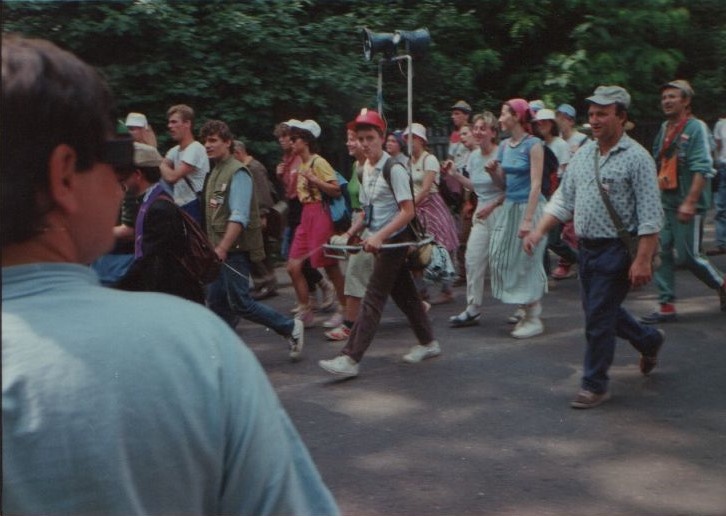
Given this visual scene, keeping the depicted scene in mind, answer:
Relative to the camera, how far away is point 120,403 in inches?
52.0

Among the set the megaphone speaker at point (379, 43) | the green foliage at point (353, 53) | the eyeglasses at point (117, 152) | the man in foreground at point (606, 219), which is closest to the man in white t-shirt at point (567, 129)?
the megaphone speaker at point (379, 43)

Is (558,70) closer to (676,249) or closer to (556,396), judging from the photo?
(676,249)

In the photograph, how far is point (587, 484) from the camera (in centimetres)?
479

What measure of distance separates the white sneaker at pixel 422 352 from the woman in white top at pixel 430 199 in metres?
2.01

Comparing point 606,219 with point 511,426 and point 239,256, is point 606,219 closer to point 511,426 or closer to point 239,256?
point 511,426

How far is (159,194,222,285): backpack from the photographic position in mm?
5230

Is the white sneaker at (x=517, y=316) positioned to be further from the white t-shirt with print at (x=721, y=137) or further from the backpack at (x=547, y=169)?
the white t-shirt with print at (x=721, y=137)

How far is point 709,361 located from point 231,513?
6139 mm

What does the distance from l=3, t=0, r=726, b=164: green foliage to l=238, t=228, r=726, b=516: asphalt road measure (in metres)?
5.65

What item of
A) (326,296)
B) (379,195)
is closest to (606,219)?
(379,195)

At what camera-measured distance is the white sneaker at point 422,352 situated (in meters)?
7.29

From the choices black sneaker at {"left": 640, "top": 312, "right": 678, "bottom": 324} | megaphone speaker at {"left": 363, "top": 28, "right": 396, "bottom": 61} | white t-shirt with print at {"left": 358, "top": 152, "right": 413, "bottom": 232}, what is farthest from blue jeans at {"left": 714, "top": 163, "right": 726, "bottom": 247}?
white t-shirt with print at {"left": 358, "top": 152, "right": 413, "bottom": 232}

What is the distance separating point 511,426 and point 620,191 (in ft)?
4.44

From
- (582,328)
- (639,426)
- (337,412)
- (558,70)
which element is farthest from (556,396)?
(558,70)
